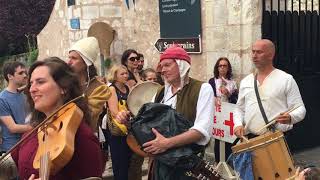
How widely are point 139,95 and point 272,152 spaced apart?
1474mm

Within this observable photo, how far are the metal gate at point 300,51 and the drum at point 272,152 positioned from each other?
3268 millimetres

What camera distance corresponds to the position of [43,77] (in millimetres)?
2666

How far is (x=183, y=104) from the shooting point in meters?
3.70

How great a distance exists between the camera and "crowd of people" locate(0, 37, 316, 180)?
2.60m

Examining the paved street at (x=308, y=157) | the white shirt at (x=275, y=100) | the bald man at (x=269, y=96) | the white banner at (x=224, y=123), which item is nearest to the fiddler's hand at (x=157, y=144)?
the bald man at (x=269, y=96)

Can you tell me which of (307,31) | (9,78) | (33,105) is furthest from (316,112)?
(33,105)

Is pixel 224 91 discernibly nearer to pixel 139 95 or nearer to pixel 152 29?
pixel 152 29

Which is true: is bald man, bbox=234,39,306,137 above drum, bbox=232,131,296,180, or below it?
above

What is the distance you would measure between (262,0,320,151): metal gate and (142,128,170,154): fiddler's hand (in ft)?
12.7

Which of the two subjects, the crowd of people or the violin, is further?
the crowd of people

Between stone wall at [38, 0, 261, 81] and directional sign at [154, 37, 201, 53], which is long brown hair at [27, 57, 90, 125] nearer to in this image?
stone wall at [38, 0, 261, 81]

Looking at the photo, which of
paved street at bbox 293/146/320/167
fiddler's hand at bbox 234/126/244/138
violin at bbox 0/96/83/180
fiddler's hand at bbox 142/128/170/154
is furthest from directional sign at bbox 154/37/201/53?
violin at bbox 0/96/83/180

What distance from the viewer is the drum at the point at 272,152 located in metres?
3.94

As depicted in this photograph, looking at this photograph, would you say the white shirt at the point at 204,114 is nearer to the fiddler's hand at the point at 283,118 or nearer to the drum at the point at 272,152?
the drum at the point at 272,152
